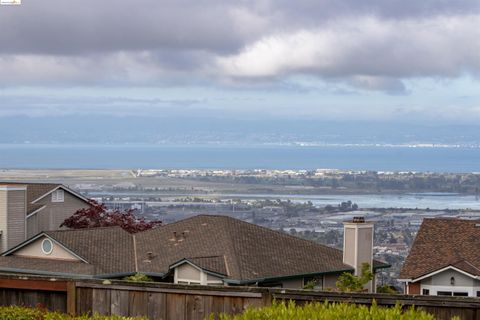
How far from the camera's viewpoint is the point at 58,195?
164 feet

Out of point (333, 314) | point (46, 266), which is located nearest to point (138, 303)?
point (333, 314)

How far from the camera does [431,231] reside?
122ft

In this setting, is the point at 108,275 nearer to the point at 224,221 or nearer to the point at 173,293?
the point at 224,221

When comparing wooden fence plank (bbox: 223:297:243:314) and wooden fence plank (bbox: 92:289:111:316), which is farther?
wooden fence plank (bbox: 92:289:111:316)

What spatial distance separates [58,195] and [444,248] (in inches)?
856

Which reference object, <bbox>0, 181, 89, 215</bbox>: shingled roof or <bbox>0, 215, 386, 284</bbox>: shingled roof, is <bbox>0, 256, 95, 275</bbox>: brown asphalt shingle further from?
<bbox>0, 181, 89, 215</bbox>: shingled roof

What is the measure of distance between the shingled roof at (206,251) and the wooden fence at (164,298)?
63.8ft

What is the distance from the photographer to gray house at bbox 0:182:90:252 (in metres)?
44.8

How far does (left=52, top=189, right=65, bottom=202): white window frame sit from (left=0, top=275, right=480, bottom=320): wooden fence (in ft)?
127

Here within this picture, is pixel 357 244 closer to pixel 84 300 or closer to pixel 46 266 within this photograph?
pixel 46 266

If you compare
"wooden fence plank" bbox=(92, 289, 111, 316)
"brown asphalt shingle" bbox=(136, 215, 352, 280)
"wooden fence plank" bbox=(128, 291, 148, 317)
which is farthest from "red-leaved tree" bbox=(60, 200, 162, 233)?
"wooden fence plank" bbox=(128, 291, 148, 317)

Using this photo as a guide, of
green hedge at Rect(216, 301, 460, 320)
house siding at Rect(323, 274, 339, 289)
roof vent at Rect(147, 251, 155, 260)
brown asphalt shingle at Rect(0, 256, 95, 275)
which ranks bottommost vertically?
house siding at Rect(323, 274, 339, 289)

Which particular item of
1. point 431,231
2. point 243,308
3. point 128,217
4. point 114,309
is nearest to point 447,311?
point 243,308

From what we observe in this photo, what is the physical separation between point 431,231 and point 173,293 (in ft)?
90.3
